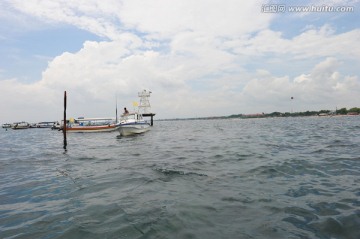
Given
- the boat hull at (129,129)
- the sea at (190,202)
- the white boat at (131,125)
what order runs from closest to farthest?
the sea at (190,202), the boat hull at (129,129), the white boat at (131,125)

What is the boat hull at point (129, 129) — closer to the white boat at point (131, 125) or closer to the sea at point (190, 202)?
the white boat at point (131, 125)

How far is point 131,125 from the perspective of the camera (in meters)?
38.2

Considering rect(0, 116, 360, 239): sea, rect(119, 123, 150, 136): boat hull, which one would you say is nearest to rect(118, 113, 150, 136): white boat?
rect(119, 123, 150, 136): boat hull

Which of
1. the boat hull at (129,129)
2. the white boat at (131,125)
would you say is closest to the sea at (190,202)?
the boat hull at (129,129)

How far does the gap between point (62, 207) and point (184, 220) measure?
376 cm

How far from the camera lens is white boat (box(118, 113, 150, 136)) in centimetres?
3778

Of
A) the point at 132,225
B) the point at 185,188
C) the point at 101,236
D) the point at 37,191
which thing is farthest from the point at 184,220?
the point at 37,191

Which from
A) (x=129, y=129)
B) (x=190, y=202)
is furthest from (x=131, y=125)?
(x=190, y=202)

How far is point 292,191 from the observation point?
8.22 meters

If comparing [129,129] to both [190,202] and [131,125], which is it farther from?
[190,202]

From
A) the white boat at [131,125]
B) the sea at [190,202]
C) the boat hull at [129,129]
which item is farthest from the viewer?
the white boat at [131,125]

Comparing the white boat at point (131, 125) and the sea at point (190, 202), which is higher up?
the white boat at point (131, 125)

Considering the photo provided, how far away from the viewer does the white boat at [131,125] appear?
37.8 m

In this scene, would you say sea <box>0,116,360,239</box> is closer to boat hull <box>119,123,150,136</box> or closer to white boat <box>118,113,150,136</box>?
boat hull <box>119,123,150,136</box>
